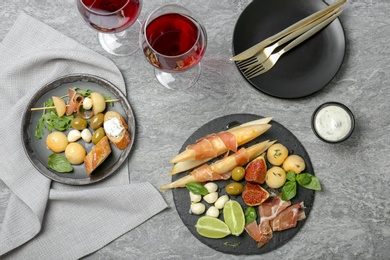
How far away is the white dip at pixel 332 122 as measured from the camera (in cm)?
202

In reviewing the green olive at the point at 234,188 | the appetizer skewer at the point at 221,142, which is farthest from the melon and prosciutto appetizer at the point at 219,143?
the green olive at the point at 234,188

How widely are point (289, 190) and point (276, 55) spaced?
48 cm

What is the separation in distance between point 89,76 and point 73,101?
0.36 ft

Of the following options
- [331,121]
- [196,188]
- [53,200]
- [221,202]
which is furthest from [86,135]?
[331,121]

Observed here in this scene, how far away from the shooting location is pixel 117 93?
203cm

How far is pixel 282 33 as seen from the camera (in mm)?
2008

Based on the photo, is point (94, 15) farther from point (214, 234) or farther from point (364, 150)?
point (364, 150)

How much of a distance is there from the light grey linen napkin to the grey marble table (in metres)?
0.05

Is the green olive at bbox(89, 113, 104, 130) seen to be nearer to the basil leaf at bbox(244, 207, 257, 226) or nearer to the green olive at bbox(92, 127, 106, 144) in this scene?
the green olive at bbox(92, 127, 106, 144)

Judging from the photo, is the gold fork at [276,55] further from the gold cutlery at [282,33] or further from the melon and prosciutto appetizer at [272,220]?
the melon and prosciutto appetizer at [272,220]

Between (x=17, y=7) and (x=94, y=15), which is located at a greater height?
(x=94, y=15)

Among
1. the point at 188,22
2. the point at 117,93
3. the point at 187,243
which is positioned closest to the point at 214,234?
the point at 187,243

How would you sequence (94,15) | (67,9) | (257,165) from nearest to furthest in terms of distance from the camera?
1. (94,15)
2. (257,165)
3. (67,9)

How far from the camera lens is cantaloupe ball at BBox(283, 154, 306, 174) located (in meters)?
2.00
